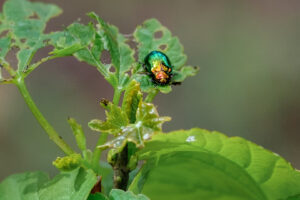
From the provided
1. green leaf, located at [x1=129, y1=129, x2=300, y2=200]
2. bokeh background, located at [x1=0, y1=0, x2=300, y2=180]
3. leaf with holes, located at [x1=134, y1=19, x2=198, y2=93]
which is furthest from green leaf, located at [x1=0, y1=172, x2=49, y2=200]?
bokeh background, located at [x1=0, y1=0, x2=300, y2=180]

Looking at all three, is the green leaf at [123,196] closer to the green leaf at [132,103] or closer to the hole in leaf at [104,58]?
the green leaf at [132,103]

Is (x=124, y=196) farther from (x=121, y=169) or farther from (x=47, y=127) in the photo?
(x=47, y=127)

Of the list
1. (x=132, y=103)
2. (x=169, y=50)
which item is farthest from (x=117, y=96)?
(x=169, y=50)

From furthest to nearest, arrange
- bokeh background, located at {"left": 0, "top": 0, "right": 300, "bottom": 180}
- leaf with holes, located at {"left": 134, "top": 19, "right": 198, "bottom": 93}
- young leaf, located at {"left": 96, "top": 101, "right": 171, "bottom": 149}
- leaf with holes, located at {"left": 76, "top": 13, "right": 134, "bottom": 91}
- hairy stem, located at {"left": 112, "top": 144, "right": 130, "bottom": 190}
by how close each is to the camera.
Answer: bokeh background, located at {"left": 0, "top": 0, "right": 300, "bottom": 180} → leaf with holes, located at {"left": 134, "top": 19, "right": 198, "bottom": 93} → leaf with holes, located at {"left": 76, "top": 13, "right": 134, "bottom": 91} → hairy stem, located at {"left": 112, "top": 144, "right": 130, "bottom": 190} → young leaf, located at {"left": 96, "top": 101, "right": 171, "bottom": 149}

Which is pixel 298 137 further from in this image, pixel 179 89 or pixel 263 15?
pixel 263 15

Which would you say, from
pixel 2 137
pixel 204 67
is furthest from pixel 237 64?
pixel 2 137

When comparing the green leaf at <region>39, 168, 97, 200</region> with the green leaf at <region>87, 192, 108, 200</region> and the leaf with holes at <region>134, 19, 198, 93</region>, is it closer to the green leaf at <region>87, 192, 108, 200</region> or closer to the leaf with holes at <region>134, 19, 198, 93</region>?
the green leaf at <region>87, 192, 108, 200</region>
